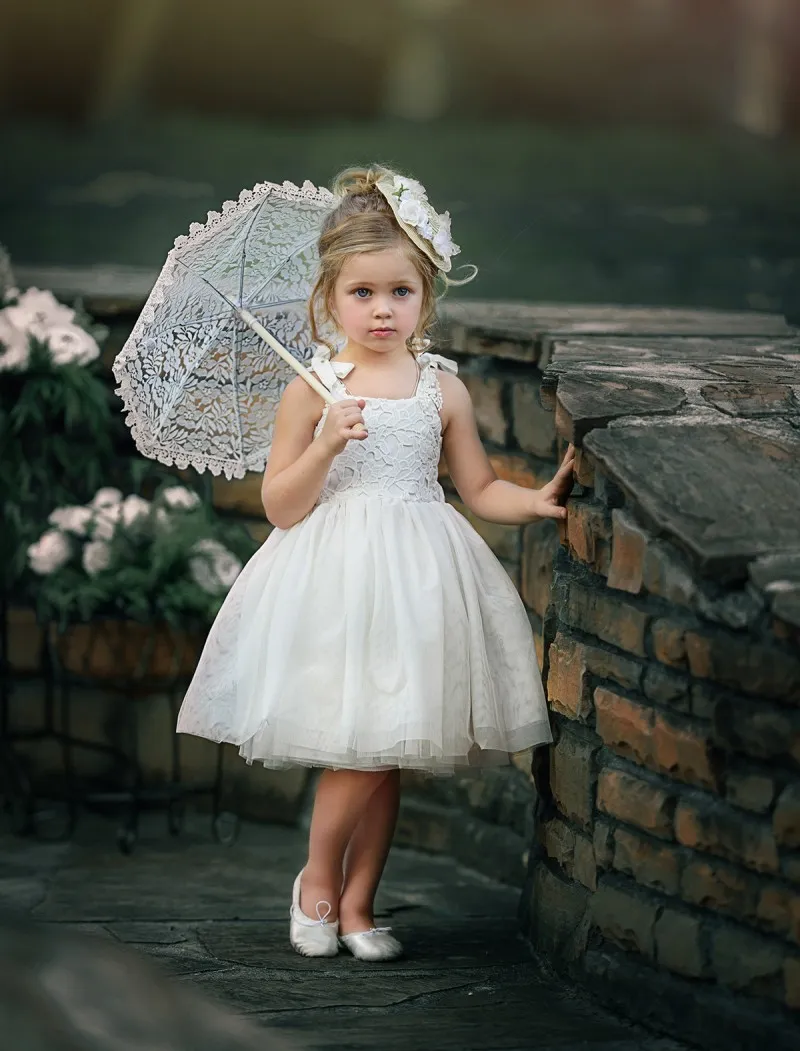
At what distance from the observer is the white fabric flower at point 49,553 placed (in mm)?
4156

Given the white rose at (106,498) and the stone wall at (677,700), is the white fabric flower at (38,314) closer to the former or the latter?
the white rose at (106,498)

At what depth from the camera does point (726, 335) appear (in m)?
3.76

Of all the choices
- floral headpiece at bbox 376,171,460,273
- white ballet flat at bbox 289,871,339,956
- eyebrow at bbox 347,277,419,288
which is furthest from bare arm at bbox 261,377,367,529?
white ballet flat at bbox 289,871,339,956

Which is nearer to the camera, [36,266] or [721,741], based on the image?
[721,741]

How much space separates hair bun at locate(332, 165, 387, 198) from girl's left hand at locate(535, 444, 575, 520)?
2.02 ft

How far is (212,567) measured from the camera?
417 centimetres

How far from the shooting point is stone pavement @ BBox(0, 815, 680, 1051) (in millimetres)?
2506

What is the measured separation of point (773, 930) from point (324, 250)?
4.66ft

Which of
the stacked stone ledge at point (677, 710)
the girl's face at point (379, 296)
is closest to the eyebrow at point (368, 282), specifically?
the girl's face at point (379, 296)

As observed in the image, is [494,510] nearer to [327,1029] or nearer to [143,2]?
[327,1029]

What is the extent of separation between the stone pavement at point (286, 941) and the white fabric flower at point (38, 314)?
1.33m

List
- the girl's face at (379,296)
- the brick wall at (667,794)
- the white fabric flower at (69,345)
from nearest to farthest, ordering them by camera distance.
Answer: the brick wall at (667,794), the girl's face at (379,296), the white fabric flower at (69,345)

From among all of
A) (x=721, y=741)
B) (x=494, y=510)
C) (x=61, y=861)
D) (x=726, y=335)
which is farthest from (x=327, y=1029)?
(x=726, y=335)

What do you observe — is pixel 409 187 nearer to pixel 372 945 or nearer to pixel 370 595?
pixel 370 595
